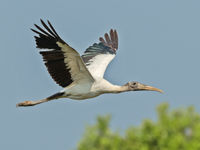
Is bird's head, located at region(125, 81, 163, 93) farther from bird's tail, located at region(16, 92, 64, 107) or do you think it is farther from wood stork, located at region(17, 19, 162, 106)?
bird's tail, located at region(16, 92, 64, 107)

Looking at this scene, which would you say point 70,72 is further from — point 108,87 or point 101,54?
point 101,54

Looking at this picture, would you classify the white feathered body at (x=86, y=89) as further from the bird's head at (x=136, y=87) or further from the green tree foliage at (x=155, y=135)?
the green tree foliage at (x=155, y=135)

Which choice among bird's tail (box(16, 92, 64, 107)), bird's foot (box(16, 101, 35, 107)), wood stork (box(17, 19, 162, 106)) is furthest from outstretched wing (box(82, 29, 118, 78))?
bird's foot (box(16, 101, 35, 107))

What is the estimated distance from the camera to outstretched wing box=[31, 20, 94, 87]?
1606cm

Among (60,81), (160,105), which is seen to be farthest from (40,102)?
(160,105)

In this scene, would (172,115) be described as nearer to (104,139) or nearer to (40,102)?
(104,139)

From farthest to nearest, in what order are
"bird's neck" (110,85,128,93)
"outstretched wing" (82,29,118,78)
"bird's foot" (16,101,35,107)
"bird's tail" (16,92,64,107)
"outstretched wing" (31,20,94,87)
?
1. "outstretched wing" (82,29,118,78)
2. "bird's foot" (16,101,35,107)
3. "bird's neck" (110,85,128,93)
4. "bird's tail" (16,92,64,107)
5. "outstretched wing" (31,20,94,87)

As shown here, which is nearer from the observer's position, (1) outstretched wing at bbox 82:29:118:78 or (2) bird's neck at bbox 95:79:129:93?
(2) bird's neck at bbox 95:79:129:93

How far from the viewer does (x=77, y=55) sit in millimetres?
16031

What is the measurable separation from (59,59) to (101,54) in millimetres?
3083

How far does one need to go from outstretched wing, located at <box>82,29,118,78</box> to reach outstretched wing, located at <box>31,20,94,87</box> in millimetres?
863

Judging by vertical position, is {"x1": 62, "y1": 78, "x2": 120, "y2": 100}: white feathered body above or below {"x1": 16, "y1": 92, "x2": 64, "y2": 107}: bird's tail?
above

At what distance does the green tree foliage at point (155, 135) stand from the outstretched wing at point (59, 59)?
4.25m

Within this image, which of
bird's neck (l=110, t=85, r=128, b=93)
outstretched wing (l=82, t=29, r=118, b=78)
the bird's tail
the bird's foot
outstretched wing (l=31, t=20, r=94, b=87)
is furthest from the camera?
outstretched wing (l=82, t=29, r=118, b=78)
